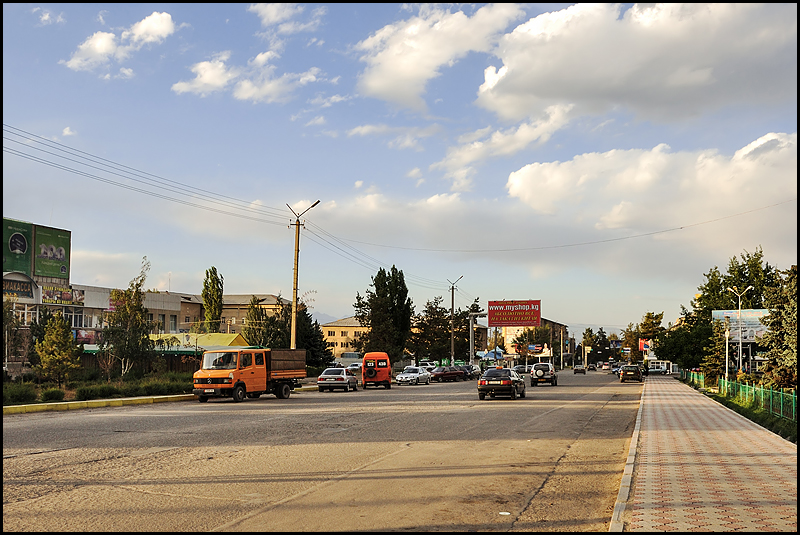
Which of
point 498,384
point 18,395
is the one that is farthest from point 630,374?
point 18,395

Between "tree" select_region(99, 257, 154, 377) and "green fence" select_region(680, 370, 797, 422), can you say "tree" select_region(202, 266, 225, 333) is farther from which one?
"green fence" select_region(680, 370, 797, 422)

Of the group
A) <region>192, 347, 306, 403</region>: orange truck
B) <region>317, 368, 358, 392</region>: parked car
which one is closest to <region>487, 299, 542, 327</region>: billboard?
<region>317, 368, 358, 392</region>: parked car

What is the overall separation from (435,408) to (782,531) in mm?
19577

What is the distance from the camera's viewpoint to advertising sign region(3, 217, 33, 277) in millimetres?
59312

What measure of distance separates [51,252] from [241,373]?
4307 centimetres

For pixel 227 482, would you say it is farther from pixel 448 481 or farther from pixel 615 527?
pixel 615 527

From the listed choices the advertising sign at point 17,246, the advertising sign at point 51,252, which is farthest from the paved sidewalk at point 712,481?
the advertising sign at point 51,252

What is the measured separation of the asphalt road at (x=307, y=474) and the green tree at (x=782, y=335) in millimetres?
3037

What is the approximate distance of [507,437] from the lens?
16.7m

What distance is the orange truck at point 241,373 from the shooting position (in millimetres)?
28469

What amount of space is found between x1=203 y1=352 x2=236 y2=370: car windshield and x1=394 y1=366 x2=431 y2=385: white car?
2689 centimetres

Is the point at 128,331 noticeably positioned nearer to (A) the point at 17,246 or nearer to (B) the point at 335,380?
(B) the point at 335,380

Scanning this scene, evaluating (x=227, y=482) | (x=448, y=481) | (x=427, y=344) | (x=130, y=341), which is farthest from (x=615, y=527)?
(x=427, y=344)

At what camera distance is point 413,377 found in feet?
180
